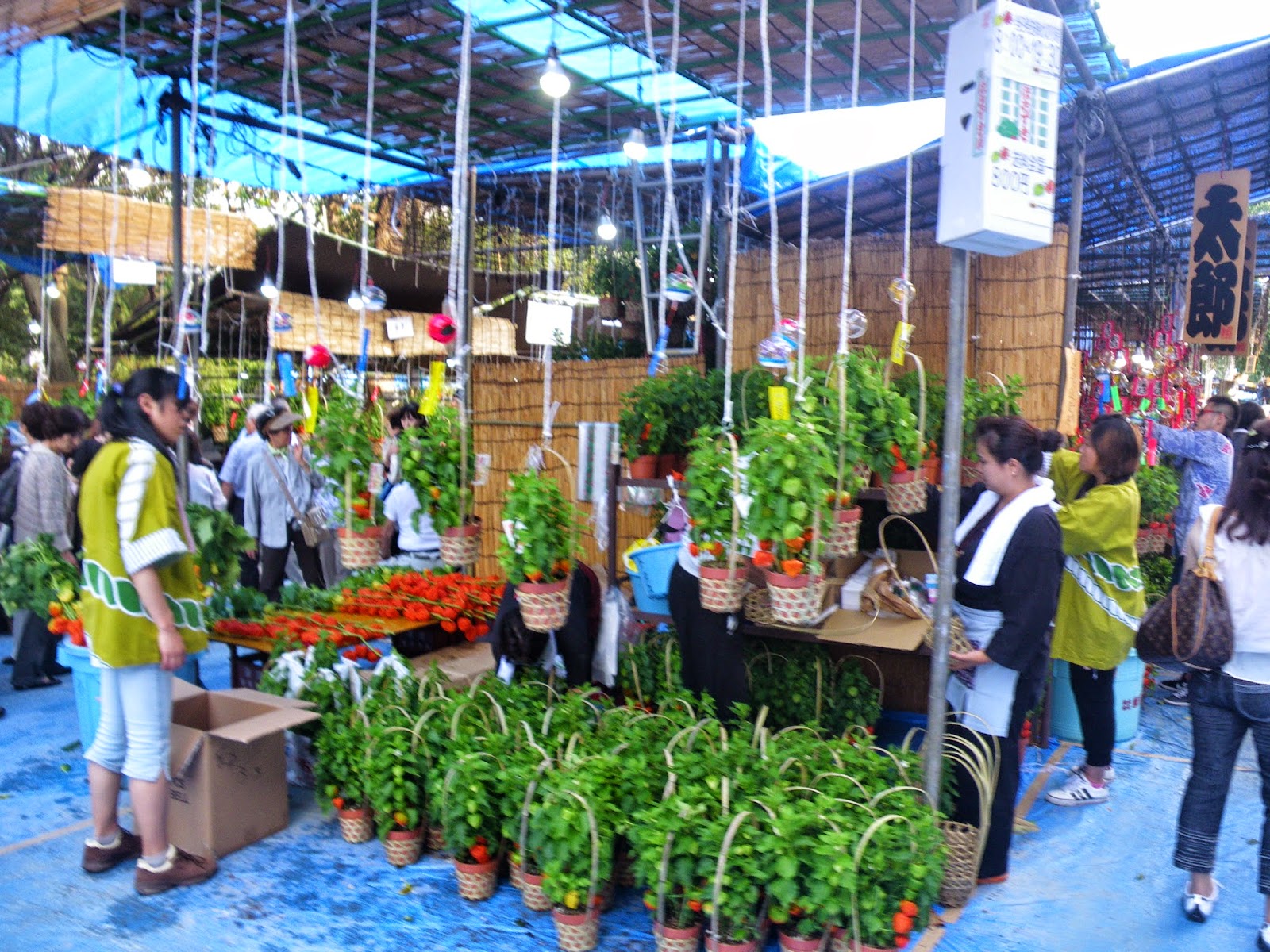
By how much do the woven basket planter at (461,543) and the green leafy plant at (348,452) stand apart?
355 millimetres

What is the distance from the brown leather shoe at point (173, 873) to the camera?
10.5 ft

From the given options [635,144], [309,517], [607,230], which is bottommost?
[309,517]

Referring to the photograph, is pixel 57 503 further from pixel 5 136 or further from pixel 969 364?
pixel 5 136

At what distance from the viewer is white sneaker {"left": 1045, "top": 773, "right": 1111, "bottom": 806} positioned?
406cm

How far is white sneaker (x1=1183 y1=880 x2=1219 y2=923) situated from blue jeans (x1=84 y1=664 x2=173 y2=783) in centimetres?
350

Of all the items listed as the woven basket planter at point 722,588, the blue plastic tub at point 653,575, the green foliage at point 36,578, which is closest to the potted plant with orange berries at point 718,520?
the woven basket planter at point 722,588

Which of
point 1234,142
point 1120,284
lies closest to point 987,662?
point 1234,142

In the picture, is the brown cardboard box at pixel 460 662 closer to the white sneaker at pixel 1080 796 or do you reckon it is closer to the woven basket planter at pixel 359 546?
the woven basket planter at pixel 359 546

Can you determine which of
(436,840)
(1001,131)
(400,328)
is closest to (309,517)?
(400,328)

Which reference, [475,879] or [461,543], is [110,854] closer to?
[475,879]

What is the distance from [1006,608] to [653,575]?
1505 mm

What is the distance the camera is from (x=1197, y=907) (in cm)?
314

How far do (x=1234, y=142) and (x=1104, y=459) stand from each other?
17.6ft

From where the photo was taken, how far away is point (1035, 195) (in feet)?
8.10
